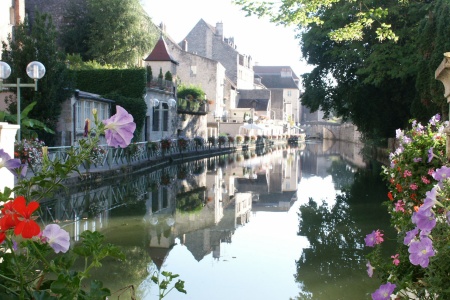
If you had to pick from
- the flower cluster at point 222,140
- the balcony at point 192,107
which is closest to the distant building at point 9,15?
the balcony at point 192,107

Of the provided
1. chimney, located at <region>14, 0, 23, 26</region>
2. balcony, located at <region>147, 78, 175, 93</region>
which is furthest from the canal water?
chimney, located at <region>14, 0, 23, 26</region>

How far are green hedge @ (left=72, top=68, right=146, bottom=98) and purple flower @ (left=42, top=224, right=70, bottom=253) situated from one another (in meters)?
27.8

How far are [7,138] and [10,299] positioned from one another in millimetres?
3544

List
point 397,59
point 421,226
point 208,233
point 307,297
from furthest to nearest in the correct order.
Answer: point 397,59, point 208,233, point 307,297, point 421,226

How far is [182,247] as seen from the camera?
820cm

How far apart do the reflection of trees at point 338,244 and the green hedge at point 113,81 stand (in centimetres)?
1727

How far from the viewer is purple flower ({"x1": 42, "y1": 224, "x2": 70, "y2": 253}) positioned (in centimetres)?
206

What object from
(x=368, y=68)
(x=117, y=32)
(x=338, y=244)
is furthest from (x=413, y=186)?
(x=117, y=32)

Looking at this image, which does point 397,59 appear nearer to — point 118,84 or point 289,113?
point 118,84

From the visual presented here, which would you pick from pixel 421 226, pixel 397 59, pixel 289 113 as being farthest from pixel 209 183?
pixel 289 113

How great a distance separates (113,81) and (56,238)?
93.8ft

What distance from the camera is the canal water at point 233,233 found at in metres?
6.25

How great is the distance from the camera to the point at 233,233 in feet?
31.4

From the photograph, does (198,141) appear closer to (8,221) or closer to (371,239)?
(371,239)
